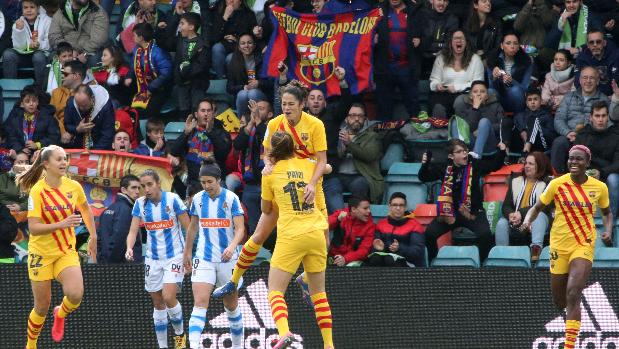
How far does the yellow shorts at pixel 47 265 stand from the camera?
16234 mm

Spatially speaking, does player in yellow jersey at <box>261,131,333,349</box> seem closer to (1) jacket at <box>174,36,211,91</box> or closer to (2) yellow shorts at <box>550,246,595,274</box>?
(2) yellow shorts at <box>550,246,595,274</box>

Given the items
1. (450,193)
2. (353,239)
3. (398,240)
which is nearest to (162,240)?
(353,239)

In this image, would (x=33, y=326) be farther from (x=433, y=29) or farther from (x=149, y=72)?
(x=433, y=29)

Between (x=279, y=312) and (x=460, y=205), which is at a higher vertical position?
(x=460, y=205)

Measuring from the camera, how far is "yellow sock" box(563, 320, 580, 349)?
16.1 meters

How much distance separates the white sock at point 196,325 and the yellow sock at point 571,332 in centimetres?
392

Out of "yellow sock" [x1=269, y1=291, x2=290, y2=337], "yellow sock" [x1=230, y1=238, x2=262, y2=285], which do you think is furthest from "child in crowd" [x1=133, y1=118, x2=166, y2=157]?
"yellow sock" [x1=269, y1=291, x2=290, y2=337]

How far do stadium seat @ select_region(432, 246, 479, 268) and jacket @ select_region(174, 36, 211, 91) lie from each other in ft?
15.9

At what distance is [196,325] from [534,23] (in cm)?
768

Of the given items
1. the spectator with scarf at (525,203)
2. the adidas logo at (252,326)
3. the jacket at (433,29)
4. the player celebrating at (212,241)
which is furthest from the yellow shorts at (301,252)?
the jacket at (433,29)

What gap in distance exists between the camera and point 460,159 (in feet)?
64.6

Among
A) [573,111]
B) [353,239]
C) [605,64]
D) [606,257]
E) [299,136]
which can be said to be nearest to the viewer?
[299,136]

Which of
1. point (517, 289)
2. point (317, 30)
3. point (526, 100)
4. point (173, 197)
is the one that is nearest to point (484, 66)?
point (526, 100)

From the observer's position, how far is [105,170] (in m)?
20.8
